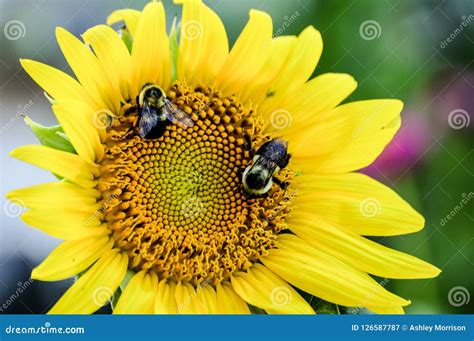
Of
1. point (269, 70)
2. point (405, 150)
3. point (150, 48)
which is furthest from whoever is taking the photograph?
point (405, 150)

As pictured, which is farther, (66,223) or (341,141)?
(341,141)

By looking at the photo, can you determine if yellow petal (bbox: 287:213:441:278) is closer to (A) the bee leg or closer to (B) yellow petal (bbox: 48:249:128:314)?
(A) the bee leg

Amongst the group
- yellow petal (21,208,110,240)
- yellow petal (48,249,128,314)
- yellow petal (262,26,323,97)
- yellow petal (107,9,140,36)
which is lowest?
yellow petal (48,249,128,314)

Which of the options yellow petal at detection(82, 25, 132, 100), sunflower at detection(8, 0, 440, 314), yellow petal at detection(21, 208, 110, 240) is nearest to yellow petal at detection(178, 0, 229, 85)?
sunflower at detection(8, 0, 440, 314)

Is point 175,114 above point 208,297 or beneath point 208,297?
above

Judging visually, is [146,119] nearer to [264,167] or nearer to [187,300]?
[264,167]

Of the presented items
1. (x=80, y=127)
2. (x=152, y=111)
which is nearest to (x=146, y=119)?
(x=152, y=111)

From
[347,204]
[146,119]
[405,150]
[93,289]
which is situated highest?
[405,150]
